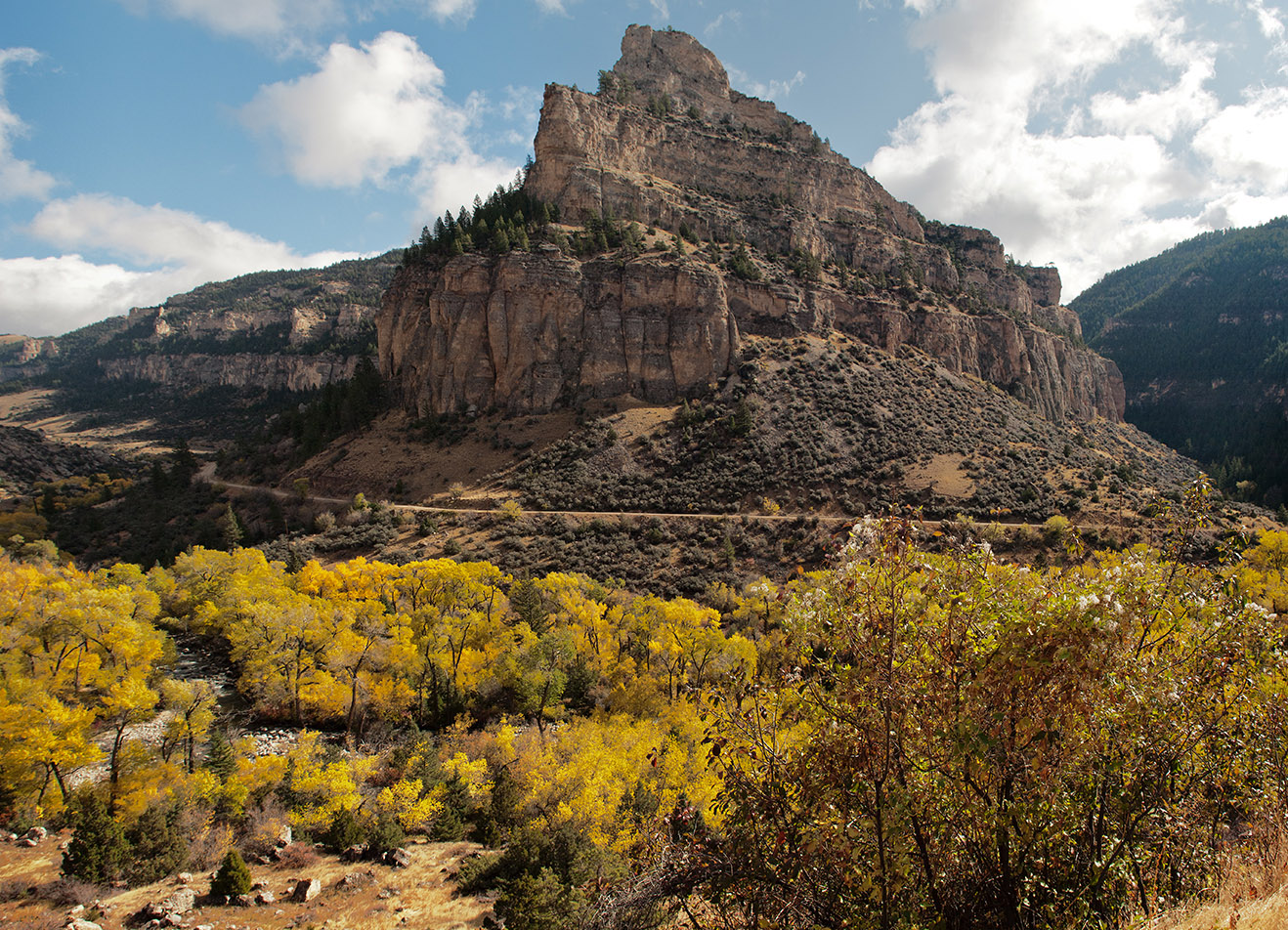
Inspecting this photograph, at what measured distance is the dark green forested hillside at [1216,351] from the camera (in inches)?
3730

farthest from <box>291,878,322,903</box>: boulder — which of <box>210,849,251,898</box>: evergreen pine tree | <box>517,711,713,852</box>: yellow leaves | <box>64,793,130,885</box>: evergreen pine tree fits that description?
<box>517,711,713,852</box>: yellow leaves

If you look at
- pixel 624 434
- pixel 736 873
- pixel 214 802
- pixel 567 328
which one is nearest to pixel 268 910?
pixel 214 802

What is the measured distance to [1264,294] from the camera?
137000 millimetres

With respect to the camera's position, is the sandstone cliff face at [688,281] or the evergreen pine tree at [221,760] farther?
the sandstone cliff face at [688,281]

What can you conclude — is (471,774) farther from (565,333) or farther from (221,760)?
(565,333)

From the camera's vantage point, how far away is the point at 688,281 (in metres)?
66.4

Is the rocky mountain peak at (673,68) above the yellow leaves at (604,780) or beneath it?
above

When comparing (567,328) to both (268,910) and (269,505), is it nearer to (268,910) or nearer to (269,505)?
(269,505)

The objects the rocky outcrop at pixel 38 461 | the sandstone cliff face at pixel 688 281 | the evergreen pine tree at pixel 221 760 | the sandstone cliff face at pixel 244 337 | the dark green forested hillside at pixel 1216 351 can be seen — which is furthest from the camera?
the sandstone cliff face at pixel 244 337

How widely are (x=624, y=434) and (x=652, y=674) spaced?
35.0 m

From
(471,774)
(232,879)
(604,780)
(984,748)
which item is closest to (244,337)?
(471,774)

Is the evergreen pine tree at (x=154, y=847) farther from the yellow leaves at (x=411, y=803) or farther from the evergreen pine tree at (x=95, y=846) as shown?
the yellow leaves at (x=411, y=803)

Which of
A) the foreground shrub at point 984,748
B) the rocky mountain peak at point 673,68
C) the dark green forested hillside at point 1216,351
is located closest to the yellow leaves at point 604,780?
the foreground shrub at point 984,748

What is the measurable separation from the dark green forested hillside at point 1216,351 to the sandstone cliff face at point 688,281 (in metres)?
21.1
